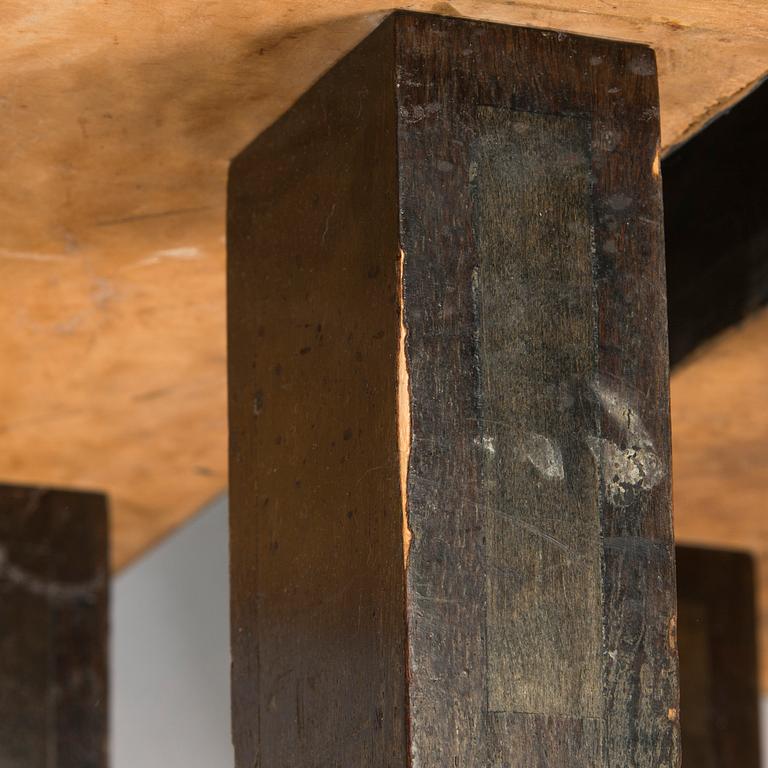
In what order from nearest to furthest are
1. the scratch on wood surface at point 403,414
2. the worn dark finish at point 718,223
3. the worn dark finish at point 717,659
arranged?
the scratch on wood surface at point 403,414 < the worn dark finish at point 718,223 < the worn dark finish at point 717,659

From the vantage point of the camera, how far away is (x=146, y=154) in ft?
9.90

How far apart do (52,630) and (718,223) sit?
2464 millimetres

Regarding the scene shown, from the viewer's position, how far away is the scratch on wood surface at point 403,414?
88.7 inches

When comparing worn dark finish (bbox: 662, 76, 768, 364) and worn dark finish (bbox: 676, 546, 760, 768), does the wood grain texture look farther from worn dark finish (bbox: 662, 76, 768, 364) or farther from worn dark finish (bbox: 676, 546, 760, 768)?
worn dark finish (bbox: 676, 546, 760, 768)

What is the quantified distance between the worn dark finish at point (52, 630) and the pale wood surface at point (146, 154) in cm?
29

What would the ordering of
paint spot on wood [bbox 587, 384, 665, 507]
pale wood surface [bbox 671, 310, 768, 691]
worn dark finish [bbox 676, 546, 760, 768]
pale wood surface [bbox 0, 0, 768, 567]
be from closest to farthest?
paint spot on wood [bbox 587, 384, 665, 507]
pale wood surface [bbox 0, 0, 768, 567]
pale wood surface [bbox 671, 310, 768, 691]
worn dark finish [bbox 676, 546, 760, 768]

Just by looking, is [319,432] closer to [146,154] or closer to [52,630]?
[146,154]

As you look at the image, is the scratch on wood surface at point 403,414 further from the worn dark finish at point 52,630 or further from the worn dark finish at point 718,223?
the worn dark finish at point 52,630

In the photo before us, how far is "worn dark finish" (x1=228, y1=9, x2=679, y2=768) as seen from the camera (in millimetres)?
2260

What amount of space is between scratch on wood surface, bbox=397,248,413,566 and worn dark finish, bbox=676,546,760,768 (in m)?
3.29

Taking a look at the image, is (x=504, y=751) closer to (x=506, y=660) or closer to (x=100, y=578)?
(x=506, y=660)

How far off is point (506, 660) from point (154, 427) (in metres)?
2.58

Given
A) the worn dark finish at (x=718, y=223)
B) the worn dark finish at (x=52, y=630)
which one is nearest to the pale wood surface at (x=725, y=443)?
the worn dark finish at (x=718, y=223)

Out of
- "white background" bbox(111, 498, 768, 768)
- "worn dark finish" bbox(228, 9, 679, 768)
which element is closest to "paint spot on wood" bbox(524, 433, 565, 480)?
"worn dark finish" bbox(228, 9, 679, 768)
